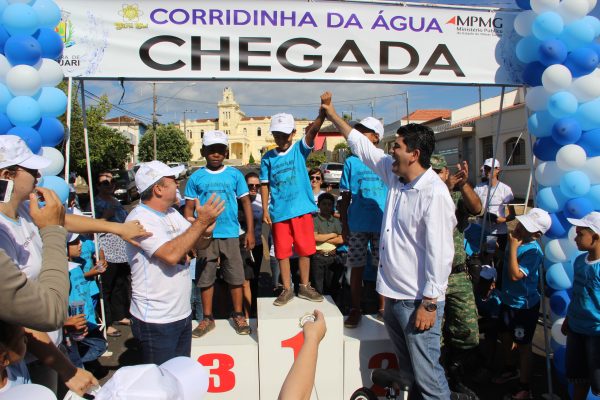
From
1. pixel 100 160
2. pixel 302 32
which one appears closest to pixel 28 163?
pixel 302 32

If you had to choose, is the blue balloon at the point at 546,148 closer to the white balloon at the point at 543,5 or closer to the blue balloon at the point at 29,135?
the white balloon at the point at 543,5

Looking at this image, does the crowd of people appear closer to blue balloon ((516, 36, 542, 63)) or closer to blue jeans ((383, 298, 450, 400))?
blue jeans ((383, 298, 450, 400))

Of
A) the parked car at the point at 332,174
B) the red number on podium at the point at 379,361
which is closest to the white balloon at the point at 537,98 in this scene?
the red number on podium at the point at 379,361

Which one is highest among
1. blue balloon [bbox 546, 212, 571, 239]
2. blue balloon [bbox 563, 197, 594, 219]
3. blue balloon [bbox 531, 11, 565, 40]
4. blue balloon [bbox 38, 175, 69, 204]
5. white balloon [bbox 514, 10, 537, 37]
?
white balloon [bbox 514, 10, 537, 37]

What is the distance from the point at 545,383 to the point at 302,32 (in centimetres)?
375

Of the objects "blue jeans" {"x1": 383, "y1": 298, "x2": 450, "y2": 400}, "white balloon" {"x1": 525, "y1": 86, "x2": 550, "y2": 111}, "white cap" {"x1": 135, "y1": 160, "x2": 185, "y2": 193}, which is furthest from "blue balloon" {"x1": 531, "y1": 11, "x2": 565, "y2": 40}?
"white cap" {"x1": 135, "y1": 160, "x2": 185, "y2": 193}

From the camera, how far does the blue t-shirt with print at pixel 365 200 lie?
3.75 m

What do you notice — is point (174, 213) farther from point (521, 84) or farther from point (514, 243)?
point (521, 84)

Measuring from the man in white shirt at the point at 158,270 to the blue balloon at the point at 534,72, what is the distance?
312cm

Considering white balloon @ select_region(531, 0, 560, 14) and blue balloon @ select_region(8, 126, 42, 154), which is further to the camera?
white balloon @ select_region(531, 0, 560, 14)

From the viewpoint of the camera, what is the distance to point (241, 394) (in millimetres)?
3373

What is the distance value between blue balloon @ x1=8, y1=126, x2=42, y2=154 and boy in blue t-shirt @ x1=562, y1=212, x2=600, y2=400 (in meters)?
3.83

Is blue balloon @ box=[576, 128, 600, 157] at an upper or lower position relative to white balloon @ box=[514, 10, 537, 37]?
lower

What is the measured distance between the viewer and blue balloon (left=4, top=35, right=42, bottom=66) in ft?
10.7
